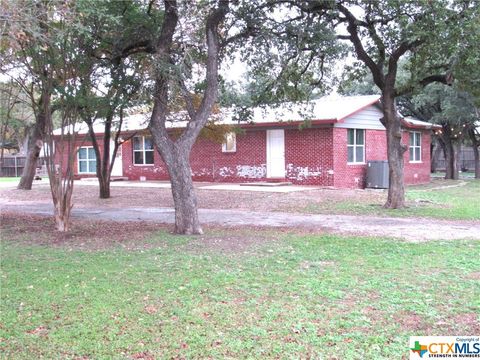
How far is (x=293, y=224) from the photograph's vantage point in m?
11.6

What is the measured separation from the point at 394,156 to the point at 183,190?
704 cm

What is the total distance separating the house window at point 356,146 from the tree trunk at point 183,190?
13.0 meters

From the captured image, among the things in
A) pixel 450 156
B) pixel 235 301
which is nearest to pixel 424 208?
pixel 235 301

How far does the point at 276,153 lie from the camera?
22.0m

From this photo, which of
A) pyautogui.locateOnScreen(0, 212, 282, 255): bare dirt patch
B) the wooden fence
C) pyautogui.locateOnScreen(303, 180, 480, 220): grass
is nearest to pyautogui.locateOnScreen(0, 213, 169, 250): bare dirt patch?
pyautogui.locateOnScreen(0, 212, 282, 255): bare dirt patch

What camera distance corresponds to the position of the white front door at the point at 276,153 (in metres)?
21.8

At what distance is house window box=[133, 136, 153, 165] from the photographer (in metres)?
26.7

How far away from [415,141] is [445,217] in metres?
15.0

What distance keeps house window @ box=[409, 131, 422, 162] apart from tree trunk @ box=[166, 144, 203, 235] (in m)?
18.9

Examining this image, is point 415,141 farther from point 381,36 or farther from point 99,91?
point 99,91

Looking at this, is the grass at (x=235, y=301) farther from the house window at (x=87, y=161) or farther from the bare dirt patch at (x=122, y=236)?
the house window at (x=87, y=161)

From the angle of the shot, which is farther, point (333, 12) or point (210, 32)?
point (333, 12)

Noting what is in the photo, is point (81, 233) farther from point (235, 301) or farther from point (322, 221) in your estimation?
point (235, 301)

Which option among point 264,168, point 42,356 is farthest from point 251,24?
point 264,168
